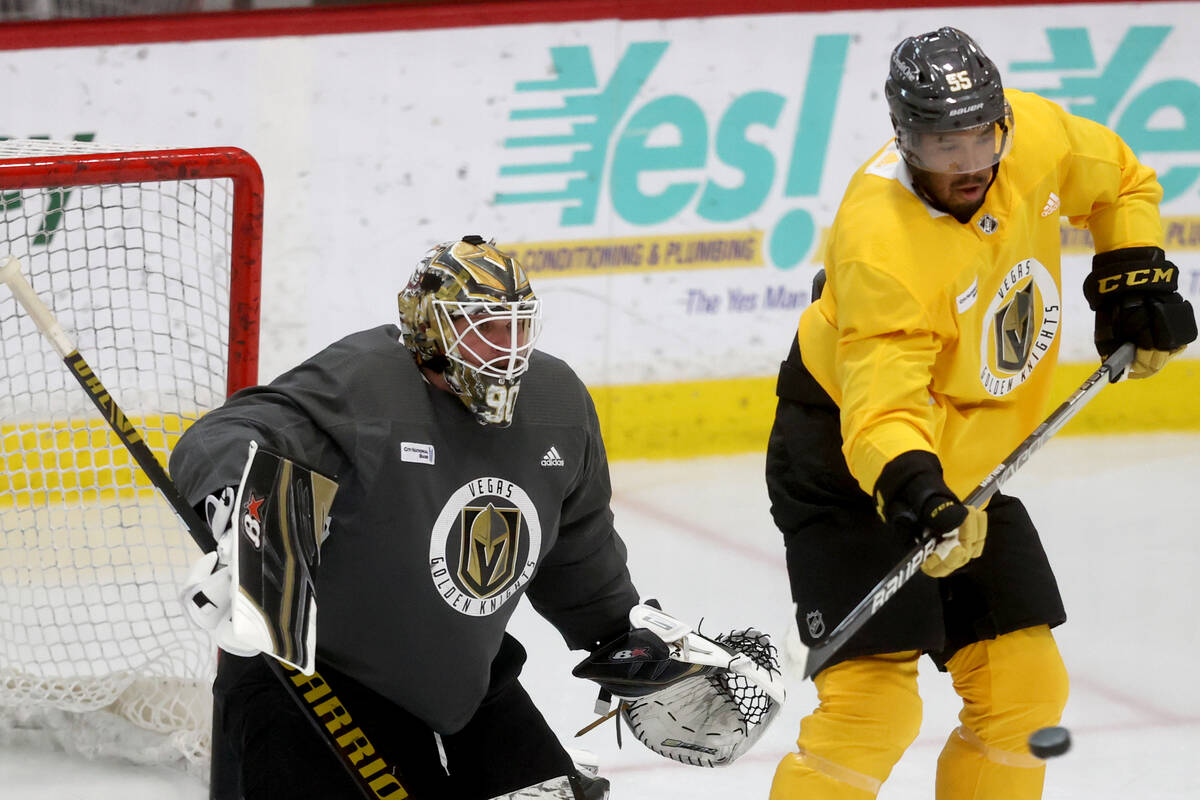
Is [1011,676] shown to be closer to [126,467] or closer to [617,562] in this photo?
[617,562]

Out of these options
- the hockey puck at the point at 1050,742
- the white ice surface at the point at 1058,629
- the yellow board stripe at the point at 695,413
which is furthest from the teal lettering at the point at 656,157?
the hockey puck at the point at 1050,742

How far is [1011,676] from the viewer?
8.03 feet

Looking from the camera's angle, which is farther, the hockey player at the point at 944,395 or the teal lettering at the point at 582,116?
the teal lettering at the point at 582,116

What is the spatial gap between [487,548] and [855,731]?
594mm

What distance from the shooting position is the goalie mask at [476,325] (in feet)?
7.25

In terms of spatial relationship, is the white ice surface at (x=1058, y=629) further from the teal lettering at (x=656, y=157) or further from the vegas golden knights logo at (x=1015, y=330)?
the vegas golden knights logo at (x=1015, y=330)

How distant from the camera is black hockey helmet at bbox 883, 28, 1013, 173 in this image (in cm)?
231

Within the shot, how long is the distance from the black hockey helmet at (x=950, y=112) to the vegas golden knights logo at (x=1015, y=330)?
229 mm

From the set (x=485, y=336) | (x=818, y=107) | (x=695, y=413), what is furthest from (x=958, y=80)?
(x=695, y=413)

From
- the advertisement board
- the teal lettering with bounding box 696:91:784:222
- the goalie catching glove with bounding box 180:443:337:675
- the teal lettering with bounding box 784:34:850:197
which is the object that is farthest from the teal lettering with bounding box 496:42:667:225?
the goalie catching glove with bounding box 180:443:337:675

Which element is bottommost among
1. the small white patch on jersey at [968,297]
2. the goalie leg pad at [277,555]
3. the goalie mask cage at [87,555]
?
the goalie mask cage at [87,555]

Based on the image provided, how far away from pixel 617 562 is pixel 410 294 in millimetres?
577

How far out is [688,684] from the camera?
2.59m

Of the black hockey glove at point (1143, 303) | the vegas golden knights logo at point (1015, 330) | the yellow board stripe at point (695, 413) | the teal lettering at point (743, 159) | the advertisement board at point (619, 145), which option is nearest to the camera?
the vegas golden knights logo at point (1015, 330)
